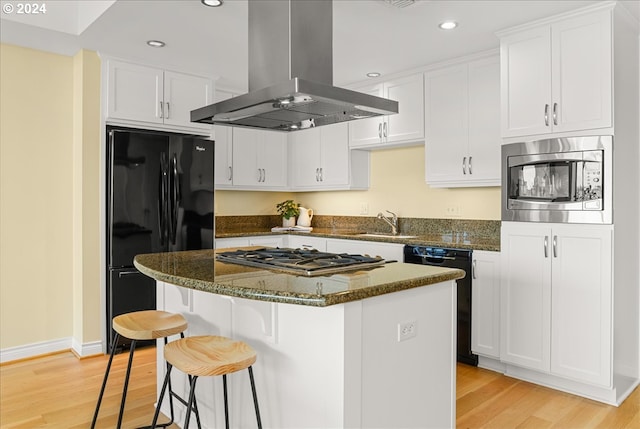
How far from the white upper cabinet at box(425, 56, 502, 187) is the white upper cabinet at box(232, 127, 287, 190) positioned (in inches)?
74.3

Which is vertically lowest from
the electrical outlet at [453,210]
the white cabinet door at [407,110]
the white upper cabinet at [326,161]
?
the electrical outlet at [453,210]

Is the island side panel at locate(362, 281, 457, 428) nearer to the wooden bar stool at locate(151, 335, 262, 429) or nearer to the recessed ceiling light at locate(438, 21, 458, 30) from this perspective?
the wooden bar stool at locate(151, 335, 262, 429)

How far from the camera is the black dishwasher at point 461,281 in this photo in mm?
3545

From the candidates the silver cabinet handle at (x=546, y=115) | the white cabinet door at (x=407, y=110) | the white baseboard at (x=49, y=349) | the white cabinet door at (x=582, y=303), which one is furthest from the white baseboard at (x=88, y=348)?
the silver cabinet handle at (x=546, y=115)

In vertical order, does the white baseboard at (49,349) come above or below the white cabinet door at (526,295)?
below

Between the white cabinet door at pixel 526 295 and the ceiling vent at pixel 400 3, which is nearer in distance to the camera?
the ceiling vent at pixel 400 3

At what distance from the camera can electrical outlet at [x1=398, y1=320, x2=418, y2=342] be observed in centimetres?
194

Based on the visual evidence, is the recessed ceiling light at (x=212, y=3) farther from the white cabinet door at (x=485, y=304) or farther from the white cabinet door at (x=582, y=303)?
the white cabinet door at (x=582, y=303)

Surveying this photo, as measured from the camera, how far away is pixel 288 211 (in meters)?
5.50

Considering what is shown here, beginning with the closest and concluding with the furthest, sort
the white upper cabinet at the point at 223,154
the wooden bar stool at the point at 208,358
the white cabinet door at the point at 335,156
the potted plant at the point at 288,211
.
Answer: the wooden bar stool at the point at 208,358 < the white upper cabinet at the point at 223,154 < the white cabinet door at the point at 335,156 < the potted plant at the point at 288,211

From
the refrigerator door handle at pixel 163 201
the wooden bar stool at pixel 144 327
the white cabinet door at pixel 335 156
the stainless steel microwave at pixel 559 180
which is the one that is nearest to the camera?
the wooden bar stool at pixel 144 327

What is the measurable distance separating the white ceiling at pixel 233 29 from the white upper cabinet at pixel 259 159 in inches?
38.8

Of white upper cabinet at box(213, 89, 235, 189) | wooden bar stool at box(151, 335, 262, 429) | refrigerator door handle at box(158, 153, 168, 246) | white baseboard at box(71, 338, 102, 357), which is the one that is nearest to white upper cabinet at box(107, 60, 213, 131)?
white upper cabinet at box(213, 89, 235, 189)

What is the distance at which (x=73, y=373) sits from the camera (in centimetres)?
349
